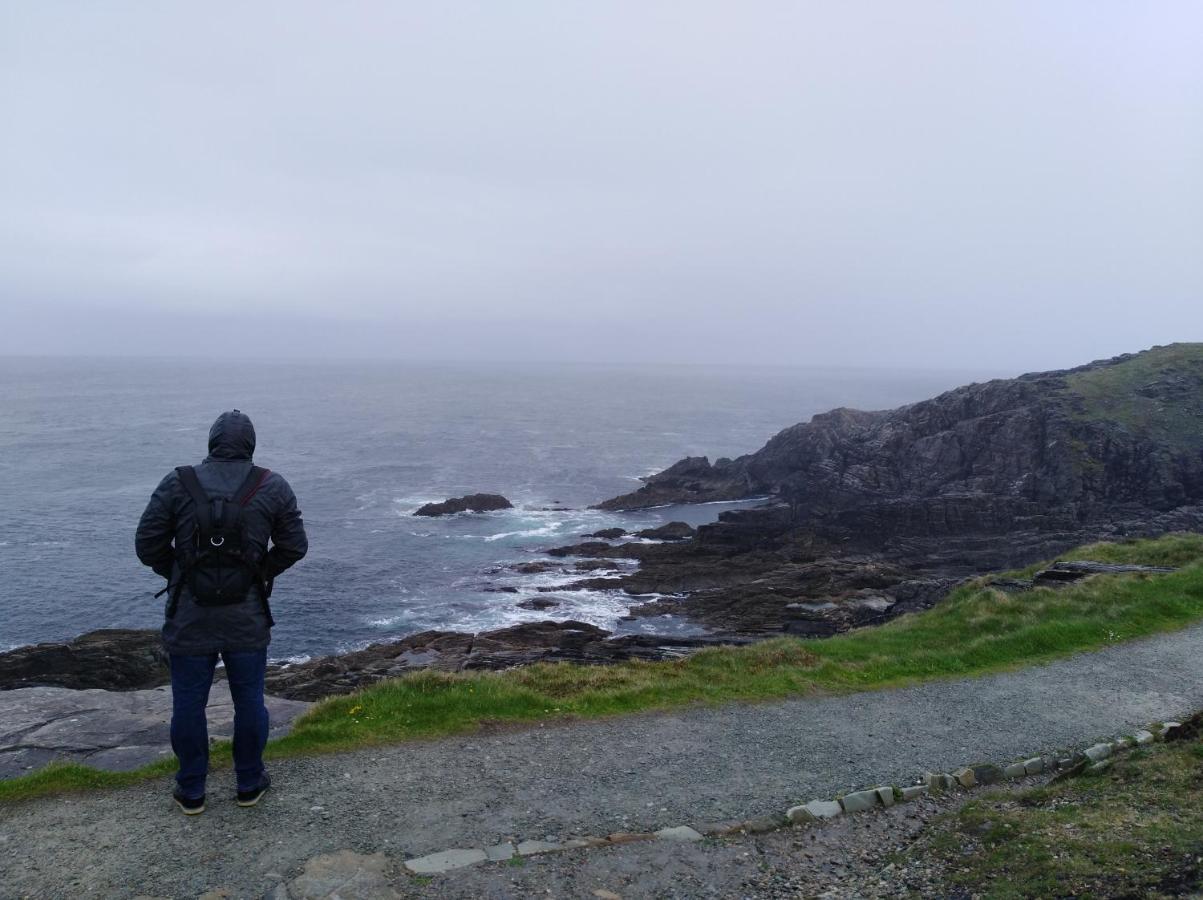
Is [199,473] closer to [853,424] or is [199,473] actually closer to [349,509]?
[349,509]

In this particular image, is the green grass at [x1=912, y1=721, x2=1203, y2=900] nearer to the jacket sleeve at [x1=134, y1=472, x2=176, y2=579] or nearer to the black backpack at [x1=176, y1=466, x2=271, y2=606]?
the black backpack at [x1=176, y1=466, x2=271, y2=606]

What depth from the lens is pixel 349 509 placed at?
6525 cm

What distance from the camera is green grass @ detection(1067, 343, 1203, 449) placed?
2210 inches

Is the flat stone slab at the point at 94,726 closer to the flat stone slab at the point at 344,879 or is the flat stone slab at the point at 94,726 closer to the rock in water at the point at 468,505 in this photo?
the flat stone slab at the point at 344,879

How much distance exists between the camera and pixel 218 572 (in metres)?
7.47

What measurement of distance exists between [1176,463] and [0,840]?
211 feet

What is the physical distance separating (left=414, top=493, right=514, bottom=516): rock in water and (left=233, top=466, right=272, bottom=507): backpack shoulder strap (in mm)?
58181

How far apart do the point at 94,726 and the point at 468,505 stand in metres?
56.6

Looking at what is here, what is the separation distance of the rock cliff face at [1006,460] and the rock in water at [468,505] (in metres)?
9.89

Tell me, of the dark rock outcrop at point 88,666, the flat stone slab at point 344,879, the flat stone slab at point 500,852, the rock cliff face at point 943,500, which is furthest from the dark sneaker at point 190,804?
the rock cliff face at point 943,500

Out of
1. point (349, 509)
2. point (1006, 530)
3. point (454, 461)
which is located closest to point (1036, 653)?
point (1006, 530)

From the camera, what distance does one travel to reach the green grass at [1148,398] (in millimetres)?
56125

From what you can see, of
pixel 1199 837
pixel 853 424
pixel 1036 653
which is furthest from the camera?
pixel 853 424

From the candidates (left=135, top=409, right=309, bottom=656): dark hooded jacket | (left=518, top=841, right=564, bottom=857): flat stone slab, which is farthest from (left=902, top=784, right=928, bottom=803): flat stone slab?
(left=135, top=409, right=309, bottom=656): dark hooded jacket
